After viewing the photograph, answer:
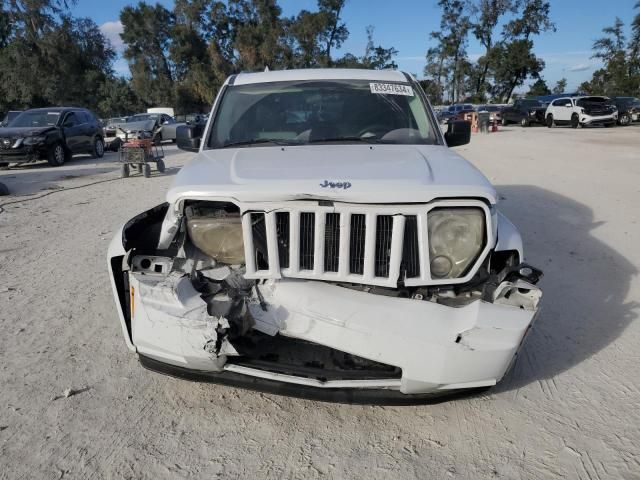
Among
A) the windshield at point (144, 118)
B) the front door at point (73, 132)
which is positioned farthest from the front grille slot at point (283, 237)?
the windshield at point (144, 118)

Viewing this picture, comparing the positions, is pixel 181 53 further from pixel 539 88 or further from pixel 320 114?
pixel 320 114

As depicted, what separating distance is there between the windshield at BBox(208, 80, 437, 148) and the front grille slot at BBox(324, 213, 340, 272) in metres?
1.25

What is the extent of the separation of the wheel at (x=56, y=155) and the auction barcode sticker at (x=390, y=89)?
12.9 m

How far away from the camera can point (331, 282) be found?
2535 mm

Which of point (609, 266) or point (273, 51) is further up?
point (273, 51)

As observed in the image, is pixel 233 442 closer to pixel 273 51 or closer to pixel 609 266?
pixel 609 266

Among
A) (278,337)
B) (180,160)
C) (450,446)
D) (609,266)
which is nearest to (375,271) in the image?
(278,337)

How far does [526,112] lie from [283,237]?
3103cm

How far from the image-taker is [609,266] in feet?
16.2

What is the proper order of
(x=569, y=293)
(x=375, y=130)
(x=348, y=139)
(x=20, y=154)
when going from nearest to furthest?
(x=348, y=139)
(x=375, y=130)
(x=569, y=293)
(x=20, y=154)

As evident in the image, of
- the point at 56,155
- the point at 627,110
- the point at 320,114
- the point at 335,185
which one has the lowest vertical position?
the point at 56,155

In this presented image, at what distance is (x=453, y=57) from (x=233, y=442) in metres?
63.6

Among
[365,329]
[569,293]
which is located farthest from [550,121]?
[365,329]

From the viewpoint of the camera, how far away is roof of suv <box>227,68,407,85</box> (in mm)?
4207
